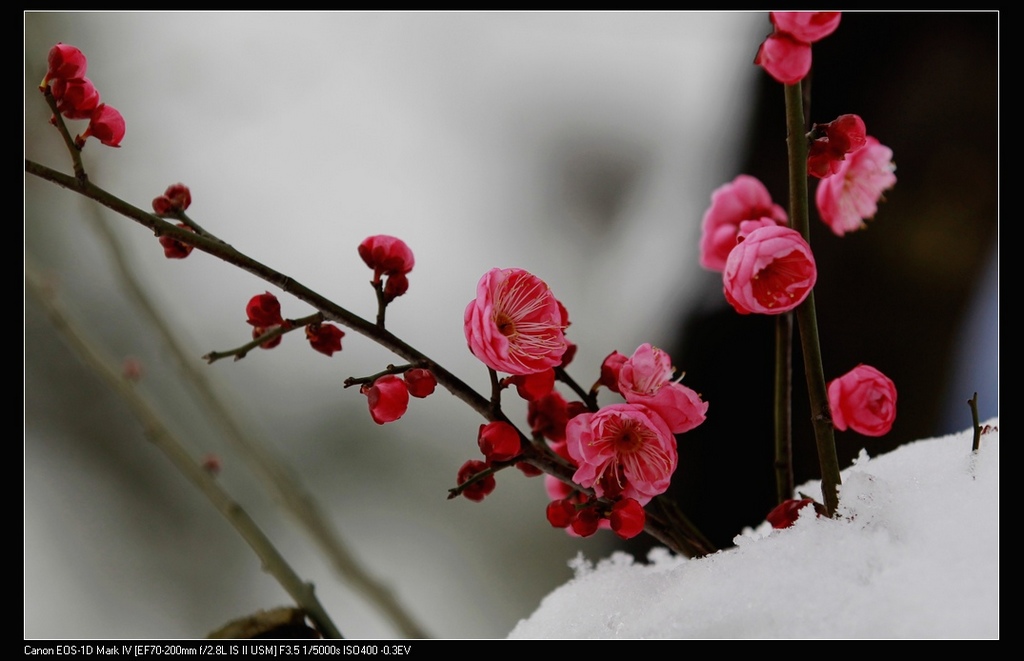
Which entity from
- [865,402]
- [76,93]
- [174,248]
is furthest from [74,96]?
[865,402]

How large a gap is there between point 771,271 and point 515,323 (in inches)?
5.5

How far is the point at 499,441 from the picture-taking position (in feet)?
1.26

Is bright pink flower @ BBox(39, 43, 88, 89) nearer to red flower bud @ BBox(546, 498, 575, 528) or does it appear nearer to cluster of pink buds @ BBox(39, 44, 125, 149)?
cluster of pink buds @ BBox(39, 44, 125, 149)

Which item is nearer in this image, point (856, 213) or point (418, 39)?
point (856, 213)

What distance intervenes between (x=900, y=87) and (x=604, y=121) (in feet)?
2.45

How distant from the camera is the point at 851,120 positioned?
39 cm

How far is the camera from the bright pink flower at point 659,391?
0.39 metres

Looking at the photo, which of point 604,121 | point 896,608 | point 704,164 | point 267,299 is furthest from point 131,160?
point 896,608

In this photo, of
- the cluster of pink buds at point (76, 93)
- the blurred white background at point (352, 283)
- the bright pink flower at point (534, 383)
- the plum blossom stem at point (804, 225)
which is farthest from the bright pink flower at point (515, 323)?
the blurred white background at point (352, 283)

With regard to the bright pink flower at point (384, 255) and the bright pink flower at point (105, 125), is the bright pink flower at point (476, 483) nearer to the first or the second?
the bright pink flower at point (384, 255)

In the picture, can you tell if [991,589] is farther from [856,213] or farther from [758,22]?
[758,22]

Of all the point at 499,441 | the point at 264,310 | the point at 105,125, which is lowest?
the point at 499,441

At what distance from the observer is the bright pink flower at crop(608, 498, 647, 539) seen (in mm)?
385

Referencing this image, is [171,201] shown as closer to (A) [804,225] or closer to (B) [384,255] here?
(B) [384,255]
